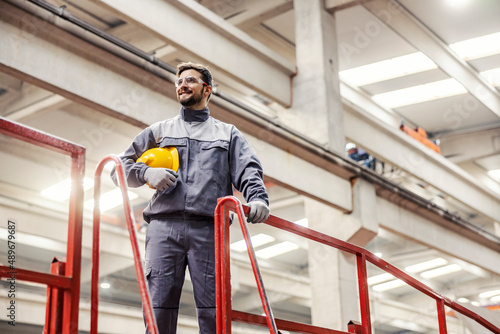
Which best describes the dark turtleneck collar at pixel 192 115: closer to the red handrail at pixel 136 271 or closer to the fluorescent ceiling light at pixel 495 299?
the red handrail at pixel 136 271

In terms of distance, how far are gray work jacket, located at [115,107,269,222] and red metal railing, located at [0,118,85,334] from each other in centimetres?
90

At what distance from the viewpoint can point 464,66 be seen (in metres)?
16.1

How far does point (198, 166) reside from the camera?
4.01 m

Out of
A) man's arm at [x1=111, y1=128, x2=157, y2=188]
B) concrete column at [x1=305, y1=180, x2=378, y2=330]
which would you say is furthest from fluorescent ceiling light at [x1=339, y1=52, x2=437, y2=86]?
man's arm at [x1=111, y1=128, x2=157, y2=188]

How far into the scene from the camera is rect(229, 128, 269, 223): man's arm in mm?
3822

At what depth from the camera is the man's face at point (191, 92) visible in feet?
13.5

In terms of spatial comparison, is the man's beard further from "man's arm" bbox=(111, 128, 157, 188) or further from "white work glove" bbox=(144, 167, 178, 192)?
"white work glove" bbox=(144, 167, 178, 192)

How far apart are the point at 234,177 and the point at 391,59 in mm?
12981

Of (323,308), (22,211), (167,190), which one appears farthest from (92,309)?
(22,211)

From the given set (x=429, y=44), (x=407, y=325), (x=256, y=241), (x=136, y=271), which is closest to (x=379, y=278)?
(x=407, y=325)

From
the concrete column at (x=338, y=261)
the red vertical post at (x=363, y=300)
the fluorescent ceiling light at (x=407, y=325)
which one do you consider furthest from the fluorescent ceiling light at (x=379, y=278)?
the red vertical post at (x=363, y=300)

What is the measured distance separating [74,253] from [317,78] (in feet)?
32.6

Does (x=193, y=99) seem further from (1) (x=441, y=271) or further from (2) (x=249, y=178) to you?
(1) (x=441, y=271)

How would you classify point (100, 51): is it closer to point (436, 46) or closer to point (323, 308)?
point (323, 308)
